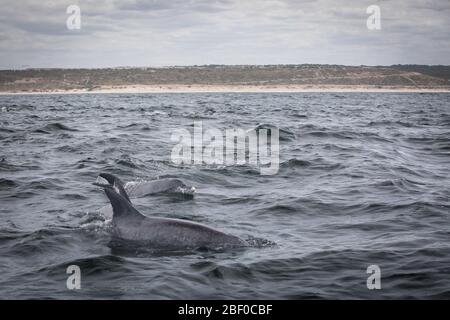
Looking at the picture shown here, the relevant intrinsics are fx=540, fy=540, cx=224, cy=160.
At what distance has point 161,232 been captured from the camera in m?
9.64

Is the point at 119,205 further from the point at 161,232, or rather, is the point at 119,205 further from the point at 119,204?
the point at 161,232

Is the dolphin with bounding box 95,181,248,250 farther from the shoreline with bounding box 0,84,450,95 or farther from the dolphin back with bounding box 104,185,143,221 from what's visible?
the shoreline with bounding box 0,84,450,95

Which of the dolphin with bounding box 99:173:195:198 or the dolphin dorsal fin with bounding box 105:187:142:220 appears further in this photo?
the dolphin with bounding box 99:173:195:198

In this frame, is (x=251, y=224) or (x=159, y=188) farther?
(x=159, y=188)

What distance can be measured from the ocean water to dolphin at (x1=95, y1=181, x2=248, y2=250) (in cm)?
33

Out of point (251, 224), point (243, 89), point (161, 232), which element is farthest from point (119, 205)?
point (243, 89)

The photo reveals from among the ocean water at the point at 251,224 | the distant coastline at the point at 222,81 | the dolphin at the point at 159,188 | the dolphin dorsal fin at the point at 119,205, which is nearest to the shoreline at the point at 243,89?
the distant coastline at the point at 222,81

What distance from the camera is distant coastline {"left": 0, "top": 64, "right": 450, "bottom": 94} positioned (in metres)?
150

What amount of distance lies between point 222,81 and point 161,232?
522ft

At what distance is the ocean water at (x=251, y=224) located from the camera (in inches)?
316

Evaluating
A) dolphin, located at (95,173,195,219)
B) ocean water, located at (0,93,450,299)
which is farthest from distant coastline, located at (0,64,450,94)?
dolphin, located at (95,173,195,219)

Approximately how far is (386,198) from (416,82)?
549ft

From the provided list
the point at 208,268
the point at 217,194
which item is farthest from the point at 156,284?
the point at 217,194
